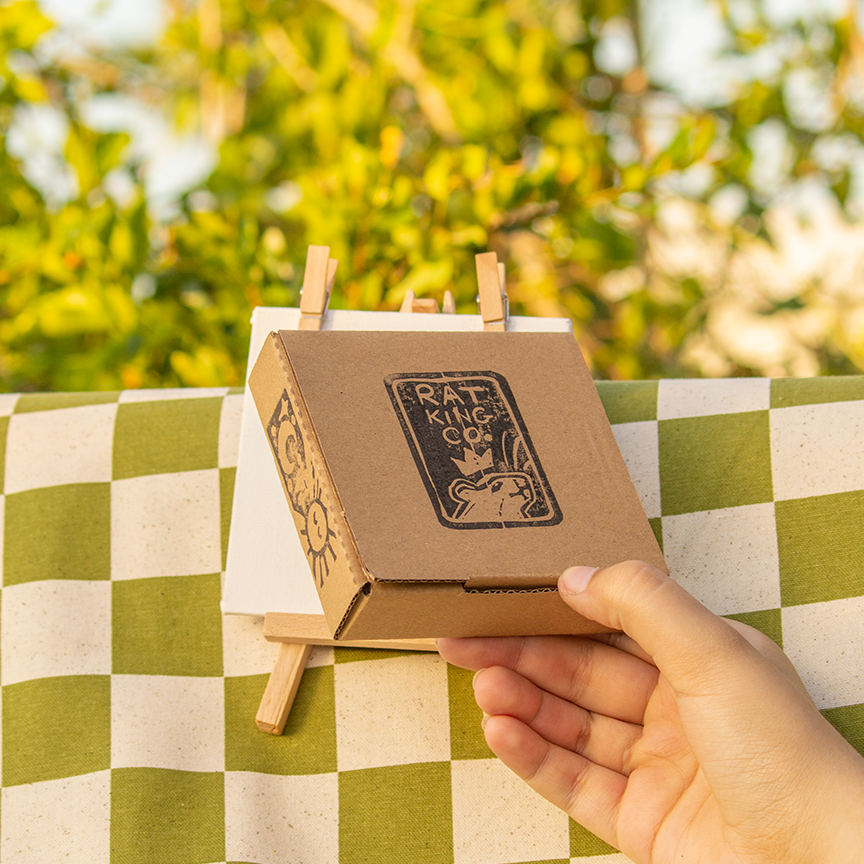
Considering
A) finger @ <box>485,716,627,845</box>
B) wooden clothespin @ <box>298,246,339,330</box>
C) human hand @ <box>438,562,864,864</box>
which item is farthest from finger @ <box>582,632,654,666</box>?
wooden clothespin @ <box>298,246,339,330</box>

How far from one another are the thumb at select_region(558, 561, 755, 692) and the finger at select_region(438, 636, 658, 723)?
0.13 meters

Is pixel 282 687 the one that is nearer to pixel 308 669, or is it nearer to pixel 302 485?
pixel 308 669

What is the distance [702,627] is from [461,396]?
26 centimetres

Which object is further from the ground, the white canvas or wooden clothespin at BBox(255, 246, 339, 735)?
the white canvas

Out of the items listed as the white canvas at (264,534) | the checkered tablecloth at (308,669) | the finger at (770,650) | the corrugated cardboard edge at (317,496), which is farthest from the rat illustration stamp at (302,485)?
the finger at (770,650)

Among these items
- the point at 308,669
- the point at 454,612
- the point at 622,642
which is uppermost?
the point at 454,612

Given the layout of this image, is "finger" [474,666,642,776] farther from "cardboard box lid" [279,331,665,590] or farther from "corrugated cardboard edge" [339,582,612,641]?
"cardboard box lid" [279,331,665,590]

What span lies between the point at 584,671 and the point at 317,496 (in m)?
0.31

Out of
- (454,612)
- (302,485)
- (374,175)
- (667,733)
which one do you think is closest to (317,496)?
(302,485)

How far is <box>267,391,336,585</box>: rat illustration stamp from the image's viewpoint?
557 mm

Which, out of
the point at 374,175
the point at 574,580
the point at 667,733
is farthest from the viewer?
the point at 374,175

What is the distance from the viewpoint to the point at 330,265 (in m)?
0.83

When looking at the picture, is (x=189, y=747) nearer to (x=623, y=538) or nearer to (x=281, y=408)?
(x=281, y=408)

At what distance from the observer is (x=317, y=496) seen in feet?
1.86
